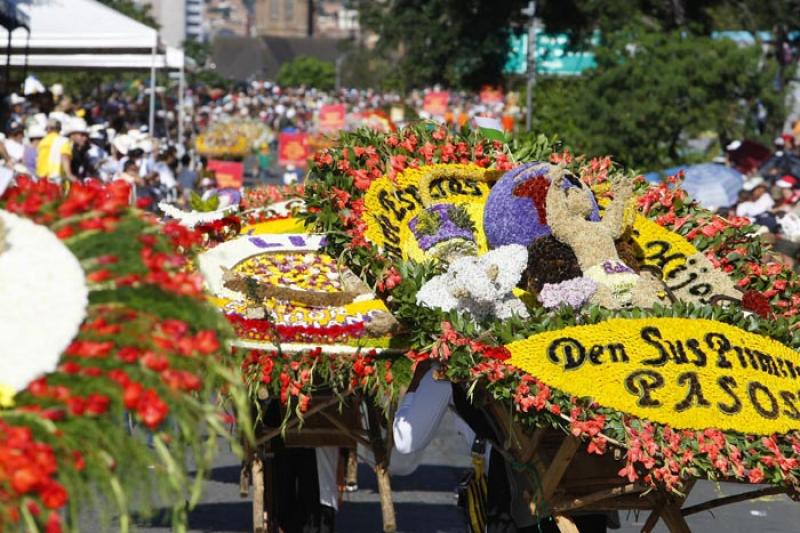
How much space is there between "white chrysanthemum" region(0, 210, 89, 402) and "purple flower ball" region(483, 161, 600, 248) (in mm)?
3397

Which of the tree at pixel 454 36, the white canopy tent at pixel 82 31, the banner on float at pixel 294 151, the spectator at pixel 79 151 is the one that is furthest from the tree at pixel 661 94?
the tree at pixel 454 36

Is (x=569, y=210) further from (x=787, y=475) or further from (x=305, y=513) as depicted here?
(x=305, y=513)

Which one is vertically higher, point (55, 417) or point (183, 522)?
point (55, 417)

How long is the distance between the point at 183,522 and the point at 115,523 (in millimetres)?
5830

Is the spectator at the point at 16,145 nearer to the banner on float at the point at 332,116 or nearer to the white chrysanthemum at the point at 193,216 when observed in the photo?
the white chrysanthemum at the point at 193,216

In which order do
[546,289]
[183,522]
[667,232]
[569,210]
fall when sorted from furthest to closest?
1. [667,232]
2. [569,210]
3. [546,289]
4. [183,522]

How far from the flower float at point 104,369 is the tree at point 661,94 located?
70.9 feet

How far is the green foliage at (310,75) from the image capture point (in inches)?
5418

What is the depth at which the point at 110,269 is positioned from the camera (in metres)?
4.35

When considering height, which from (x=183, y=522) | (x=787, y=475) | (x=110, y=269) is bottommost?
(x=787, y=475)

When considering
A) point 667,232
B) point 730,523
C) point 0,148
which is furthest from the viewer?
point 0,148

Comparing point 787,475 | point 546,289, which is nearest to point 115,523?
point 546,289

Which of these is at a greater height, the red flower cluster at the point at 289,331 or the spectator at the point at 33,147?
the red flower cluster at the point at 289,331

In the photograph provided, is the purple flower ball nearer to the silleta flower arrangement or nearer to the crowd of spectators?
the silleta flower arrangement
